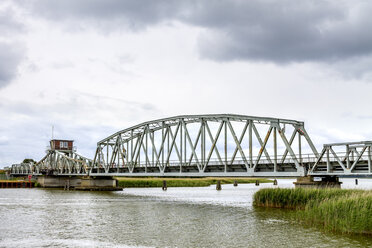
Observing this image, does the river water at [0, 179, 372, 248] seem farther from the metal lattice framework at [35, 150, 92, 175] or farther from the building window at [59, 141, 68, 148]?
the building window at [59, 141, 68, 148]

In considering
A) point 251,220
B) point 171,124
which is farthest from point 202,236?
point 171,124

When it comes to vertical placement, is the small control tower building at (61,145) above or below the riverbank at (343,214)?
above

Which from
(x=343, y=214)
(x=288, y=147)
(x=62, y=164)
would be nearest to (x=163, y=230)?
(x=343, y=214)

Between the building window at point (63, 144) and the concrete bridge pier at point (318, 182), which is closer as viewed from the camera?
the concrete bridge pier at point (318, 182)

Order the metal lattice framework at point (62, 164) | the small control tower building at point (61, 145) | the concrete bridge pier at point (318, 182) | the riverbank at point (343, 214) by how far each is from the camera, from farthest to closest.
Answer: the small control tower building at point (61, 145) < the metal lattice framework at point (62, 164) < the concrete bridge pier at point (318, 182) < the riverbank at point (343, 214)

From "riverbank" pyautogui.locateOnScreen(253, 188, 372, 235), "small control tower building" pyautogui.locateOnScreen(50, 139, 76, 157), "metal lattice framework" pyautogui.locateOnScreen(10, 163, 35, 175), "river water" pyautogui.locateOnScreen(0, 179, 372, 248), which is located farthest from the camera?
"metal lattice framework" pyautogui.locateOnScreen(10, 163, 35, 175)

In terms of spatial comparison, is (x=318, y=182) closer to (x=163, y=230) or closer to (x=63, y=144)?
(x=163, y=230)

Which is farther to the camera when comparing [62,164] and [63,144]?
[63,144]

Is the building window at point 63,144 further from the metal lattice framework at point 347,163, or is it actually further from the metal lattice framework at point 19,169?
the metal lattice framework at point 347,163

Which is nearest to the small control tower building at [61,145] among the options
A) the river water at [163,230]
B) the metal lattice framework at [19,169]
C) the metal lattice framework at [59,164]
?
the metal lattice framework at [59,164]

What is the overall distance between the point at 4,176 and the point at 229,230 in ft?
451

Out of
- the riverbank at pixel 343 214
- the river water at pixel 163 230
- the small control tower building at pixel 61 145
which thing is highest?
the small control tower building at pixel 61 145

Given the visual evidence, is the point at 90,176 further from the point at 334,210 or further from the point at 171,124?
the point at 334,210

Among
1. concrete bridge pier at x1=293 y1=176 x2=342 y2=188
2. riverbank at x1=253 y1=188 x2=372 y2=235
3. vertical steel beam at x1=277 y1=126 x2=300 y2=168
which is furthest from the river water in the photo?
vertical steel beam at x1=277 y1=126 x2=300 y2=168
